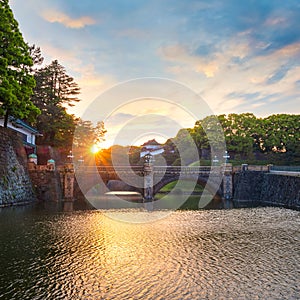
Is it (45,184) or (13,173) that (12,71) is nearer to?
(13,173)

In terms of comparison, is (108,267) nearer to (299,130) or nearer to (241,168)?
(241,168)

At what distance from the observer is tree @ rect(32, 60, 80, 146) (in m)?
56.8

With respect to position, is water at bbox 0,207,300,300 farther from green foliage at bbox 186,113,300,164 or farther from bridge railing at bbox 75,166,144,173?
green foliage at bbox 186,113,300,164

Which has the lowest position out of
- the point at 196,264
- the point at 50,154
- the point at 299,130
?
the point at 196,264

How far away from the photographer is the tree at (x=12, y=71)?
34281mm

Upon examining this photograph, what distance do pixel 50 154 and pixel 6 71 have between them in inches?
929

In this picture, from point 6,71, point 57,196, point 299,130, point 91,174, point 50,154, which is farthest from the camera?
point 299,130

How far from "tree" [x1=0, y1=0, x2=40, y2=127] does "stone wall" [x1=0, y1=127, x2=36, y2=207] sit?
11.5 ft

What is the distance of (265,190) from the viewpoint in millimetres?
44312

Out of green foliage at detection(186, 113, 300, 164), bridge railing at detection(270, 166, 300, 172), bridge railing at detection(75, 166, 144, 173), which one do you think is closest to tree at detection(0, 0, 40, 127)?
bridge railing at detection(75, 166, 144, 173)

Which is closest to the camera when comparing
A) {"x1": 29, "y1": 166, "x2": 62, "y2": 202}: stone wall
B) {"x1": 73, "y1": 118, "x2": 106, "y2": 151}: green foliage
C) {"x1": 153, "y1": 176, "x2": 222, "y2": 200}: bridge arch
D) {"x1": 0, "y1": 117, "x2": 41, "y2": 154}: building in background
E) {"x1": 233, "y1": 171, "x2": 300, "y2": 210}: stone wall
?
{"x1": 233, "y1": 171, "x2": 300, "y2": 210}: stone wall

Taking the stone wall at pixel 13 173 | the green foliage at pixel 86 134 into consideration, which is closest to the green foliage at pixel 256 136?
the green foliage at pixel 86 134

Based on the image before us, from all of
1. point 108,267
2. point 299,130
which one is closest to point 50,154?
point 108,267

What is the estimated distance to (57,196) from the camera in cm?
4322
